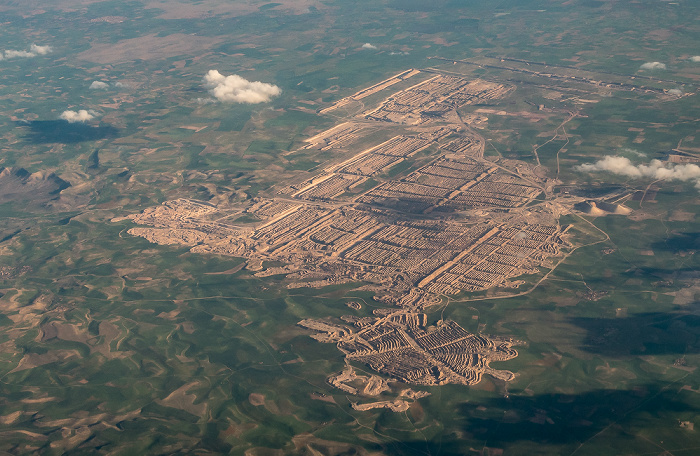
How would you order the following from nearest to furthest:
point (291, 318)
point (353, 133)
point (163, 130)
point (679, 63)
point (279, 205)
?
point (291, 318) → point (279, 205) → point (353, 133) → point (163, 130) → point (679, 63)

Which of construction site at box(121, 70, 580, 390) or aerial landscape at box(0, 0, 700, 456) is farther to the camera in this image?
construction site at box(121, 70, 580, 390)

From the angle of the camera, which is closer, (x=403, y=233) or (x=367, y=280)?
(x=367, y=280)

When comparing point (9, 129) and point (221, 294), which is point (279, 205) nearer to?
point (221, 294)

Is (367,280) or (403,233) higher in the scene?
(403,233)

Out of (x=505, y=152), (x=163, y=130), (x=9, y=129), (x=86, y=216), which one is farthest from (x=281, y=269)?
(x=9, y=129)

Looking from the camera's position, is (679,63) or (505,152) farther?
(679,63)

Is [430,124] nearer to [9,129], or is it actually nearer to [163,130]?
[163,130]

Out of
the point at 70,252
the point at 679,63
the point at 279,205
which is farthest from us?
the point at 679,63

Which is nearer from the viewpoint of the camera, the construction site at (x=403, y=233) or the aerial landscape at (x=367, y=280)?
the aerial landscape at (x=367, y=280)
